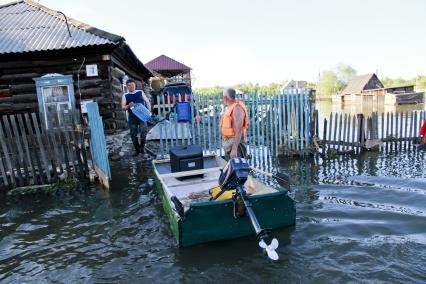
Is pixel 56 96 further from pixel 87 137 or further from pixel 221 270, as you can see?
pixel 221 270

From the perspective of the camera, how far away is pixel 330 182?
7.40 metres

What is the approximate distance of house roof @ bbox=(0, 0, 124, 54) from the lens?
398 inches

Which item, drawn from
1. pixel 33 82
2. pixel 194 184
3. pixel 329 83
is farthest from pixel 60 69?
pixel 329 83

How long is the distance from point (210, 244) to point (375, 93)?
2122 inches

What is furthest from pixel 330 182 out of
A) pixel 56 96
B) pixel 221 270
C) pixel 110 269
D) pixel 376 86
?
pixel 376 86

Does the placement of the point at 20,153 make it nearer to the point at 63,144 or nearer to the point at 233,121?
the point at 63,144

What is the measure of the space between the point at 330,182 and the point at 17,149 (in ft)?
21.8

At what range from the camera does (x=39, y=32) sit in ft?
37.0

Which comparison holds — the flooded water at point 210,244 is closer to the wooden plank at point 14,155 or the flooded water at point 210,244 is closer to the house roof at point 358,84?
the wooden plank at point 14,155

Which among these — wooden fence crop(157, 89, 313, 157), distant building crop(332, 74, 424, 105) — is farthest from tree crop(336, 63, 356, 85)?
wooden fence crop(157, 89, 313, 157)

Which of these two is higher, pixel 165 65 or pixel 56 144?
pixel 165 65

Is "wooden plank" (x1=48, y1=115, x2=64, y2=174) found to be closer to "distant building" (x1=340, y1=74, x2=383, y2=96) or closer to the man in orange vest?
the man in orange vest

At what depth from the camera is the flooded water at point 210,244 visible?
3783mm

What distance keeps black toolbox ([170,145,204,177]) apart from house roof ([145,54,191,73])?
26.5 meters
